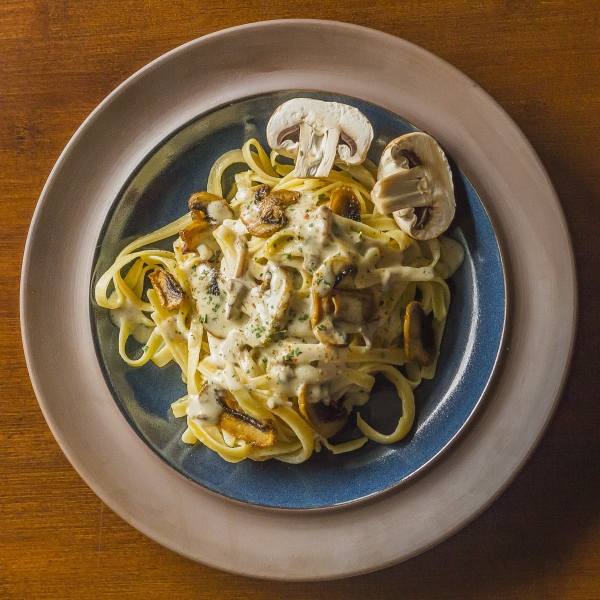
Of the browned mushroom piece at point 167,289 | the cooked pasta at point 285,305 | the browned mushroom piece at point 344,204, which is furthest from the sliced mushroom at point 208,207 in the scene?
the browned mushroom piece at point 344,204

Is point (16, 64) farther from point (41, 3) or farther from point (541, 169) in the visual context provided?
point (541, 169)

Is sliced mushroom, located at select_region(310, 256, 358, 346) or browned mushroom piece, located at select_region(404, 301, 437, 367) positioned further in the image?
browned mushroom piece, located at select_region(404, 301, 437, 367)

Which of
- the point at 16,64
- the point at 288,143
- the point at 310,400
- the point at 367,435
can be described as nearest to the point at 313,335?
the point at 310,400

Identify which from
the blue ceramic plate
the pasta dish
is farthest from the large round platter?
the pasta dish

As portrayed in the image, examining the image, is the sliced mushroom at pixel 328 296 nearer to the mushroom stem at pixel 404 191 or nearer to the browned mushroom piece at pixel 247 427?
the mushroom stem at pixel 404 191

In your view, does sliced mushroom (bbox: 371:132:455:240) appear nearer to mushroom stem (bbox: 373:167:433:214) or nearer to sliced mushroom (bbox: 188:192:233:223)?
mushroom stem (bbox: 373:167:433:214)

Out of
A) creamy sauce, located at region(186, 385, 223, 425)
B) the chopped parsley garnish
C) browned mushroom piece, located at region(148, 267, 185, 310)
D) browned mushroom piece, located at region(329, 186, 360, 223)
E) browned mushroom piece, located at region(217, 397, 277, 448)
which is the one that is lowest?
browned mushroom piece, located at region(217, 397, 277, 448)

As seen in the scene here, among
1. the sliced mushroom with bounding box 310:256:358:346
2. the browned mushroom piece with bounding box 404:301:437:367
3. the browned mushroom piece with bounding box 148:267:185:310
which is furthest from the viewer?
the browned mushroom piece with bounding box 148:267:185:310
